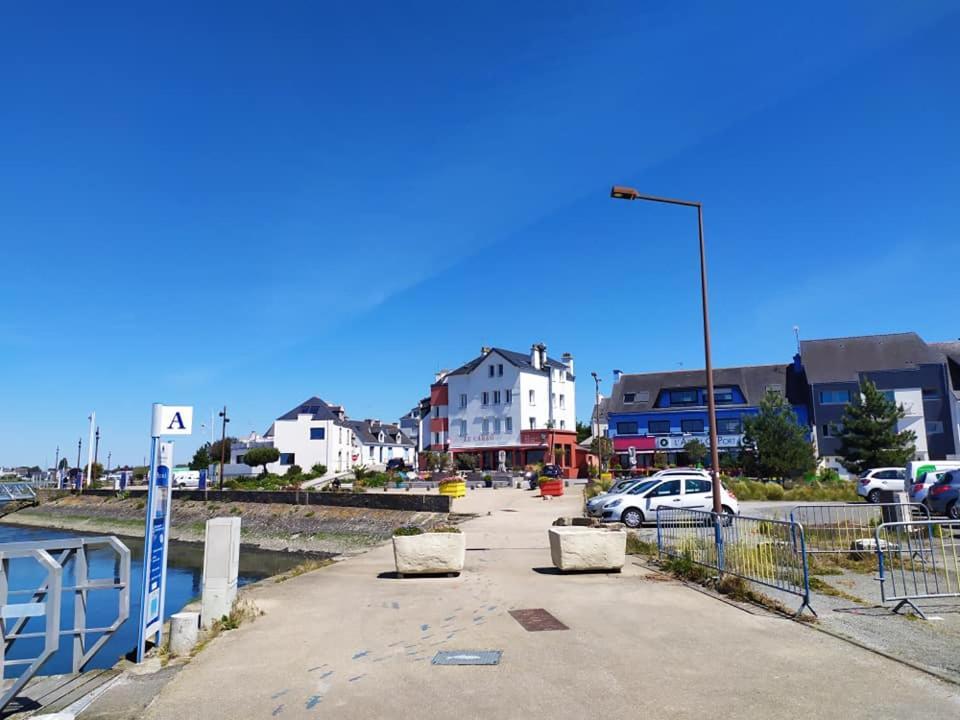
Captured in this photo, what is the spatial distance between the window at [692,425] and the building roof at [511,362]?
45.0 ft

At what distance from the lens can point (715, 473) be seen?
46.9 feet

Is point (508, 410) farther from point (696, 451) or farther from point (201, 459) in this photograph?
point (201, 459)

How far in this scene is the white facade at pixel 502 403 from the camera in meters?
63.4

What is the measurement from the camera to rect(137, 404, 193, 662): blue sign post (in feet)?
25.0

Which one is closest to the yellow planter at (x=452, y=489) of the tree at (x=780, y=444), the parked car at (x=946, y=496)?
the tree at (x=780, y=444)

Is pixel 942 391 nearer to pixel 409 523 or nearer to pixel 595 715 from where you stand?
pixel 409 523

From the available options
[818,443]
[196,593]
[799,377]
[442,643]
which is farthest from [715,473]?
[799,377]

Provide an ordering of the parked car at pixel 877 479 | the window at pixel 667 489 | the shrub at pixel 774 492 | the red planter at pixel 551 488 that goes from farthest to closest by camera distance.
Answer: the red planter at pixel 551 488 → the shrub at pixel 774 492 → the parked car at pixel 877 479 → the window at pixel 667 489

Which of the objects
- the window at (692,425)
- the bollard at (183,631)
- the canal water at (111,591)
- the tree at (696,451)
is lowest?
the canal water at (111,591)

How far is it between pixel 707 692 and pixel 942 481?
17.9 m

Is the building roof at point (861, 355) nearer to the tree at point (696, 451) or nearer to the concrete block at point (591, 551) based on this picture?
the tree at point (696, 451)

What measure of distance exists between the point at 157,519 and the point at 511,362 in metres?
56.7

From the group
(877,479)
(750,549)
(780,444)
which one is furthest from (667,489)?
(780,444)

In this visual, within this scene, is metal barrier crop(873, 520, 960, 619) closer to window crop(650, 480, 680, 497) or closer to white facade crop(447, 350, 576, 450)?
window crop(650, 480, 680, 497)
